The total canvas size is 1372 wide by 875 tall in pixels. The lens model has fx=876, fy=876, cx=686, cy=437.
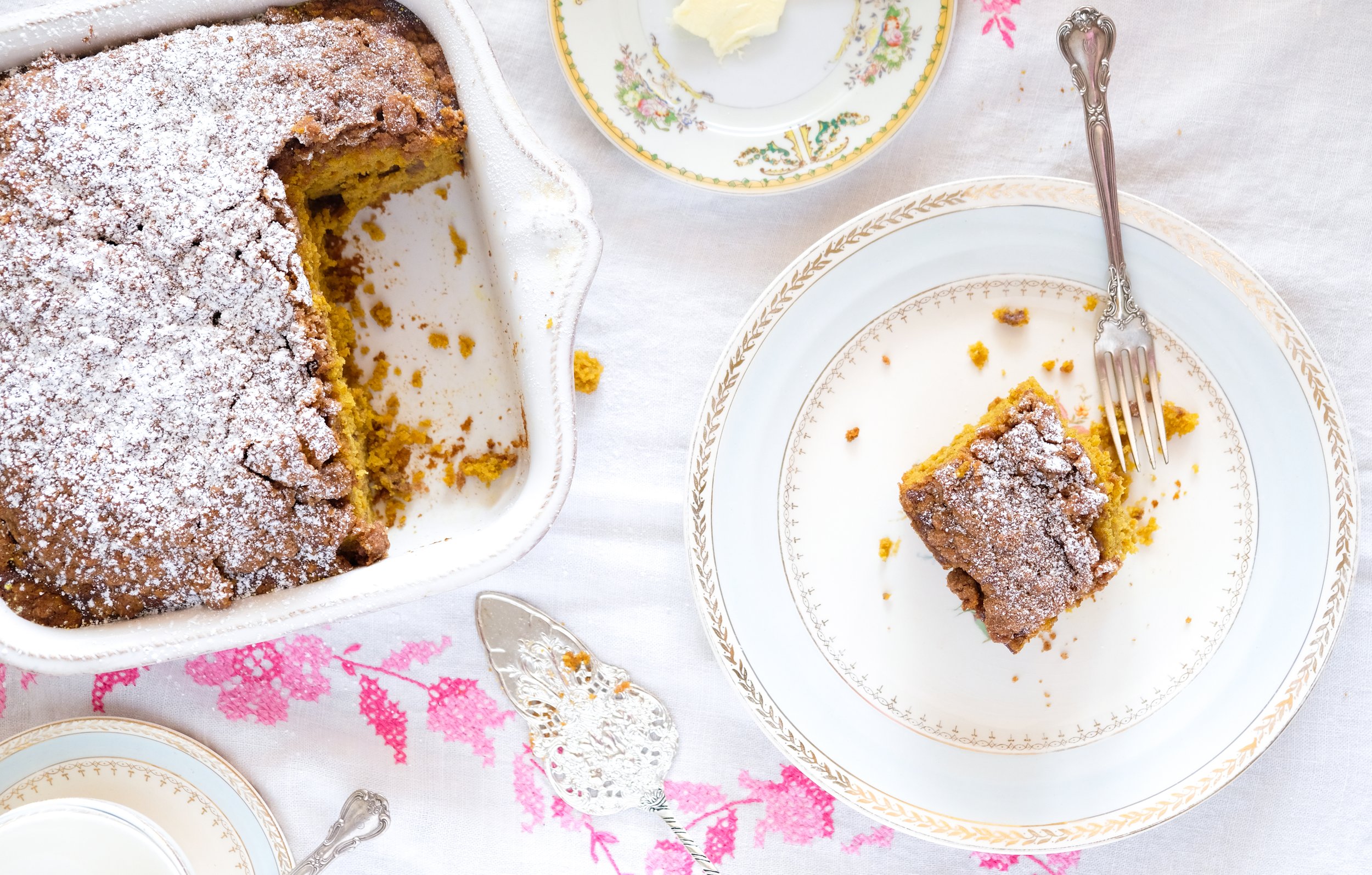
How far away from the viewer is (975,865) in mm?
2145

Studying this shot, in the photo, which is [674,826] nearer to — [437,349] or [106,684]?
[437,349]

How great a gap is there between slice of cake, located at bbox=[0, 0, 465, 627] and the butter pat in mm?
685

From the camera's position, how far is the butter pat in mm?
1988

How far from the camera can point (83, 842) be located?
1.87 metres

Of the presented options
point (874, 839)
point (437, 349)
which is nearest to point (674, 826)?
point (874, 839)

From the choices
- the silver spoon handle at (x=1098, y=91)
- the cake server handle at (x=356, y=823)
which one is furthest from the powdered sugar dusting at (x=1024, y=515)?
the cake server handle at (x=356, y=823)

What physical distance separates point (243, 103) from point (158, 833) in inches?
60.1

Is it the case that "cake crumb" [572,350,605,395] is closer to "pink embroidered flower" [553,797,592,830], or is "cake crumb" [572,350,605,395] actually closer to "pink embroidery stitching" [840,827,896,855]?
"pink embroidered flower" [553,797,592,830]

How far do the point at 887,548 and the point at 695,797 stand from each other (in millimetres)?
769

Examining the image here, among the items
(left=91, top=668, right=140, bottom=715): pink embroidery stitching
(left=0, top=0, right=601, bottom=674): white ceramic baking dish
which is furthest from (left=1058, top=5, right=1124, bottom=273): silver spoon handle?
(left=91, top=668, right=140, bottom=715): pink embroidery stitching

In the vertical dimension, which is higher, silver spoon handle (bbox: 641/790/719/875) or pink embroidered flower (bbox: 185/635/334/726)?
silver spoon handle (bbox: 641/790/719/875)

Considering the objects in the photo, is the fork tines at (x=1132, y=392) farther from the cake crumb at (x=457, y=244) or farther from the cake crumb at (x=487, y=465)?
the cake crumb at (x=457, y=244)

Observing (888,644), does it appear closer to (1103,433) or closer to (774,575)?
(774,575)

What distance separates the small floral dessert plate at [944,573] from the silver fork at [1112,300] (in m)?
0.05
